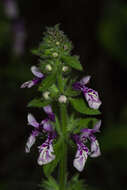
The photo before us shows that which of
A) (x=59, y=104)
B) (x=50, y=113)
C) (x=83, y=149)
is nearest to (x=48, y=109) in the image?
(x=50, y=113)

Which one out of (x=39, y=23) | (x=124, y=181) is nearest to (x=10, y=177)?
(x=124, y=181)

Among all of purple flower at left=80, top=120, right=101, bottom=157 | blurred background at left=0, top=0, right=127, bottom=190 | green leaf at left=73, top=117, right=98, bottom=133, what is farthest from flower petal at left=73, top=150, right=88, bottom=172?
blurred background at left=0, top=0, right=127, bottom=190

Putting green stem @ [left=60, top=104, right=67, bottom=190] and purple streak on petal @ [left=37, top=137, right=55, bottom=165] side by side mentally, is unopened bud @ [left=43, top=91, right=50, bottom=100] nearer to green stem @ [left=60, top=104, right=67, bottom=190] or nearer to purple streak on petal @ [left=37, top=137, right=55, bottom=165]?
green stem @ [left=60, top=104, right=67, bottom=190]

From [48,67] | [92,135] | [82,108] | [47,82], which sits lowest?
[92,135]

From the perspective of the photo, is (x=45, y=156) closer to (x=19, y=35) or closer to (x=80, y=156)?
(x=80, y=156)

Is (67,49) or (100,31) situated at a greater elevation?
(100,31)

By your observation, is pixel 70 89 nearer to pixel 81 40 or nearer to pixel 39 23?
pixel 81 40
